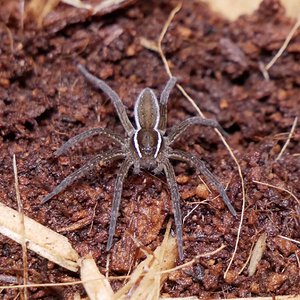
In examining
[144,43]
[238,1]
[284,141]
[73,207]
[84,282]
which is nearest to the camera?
[84,282]

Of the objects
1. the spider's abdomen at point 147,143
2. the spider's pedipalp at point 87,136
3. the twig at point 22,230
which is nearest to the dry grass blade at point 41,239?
the twig at point 22,230

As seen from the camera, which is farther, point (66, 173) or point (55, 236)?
point (66, 173)

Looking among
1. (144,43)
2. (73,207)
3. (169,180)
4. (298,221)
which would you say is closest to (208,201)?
(169,180)

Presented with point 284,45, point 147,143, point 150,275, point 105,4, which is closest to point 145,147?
point 147,143

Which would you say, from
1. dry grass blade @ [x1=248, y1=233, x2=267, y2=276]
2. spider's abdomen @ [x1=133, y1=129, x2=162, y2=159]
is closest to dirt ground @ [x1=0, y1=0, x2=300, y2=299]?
dry grass blade @ [x1=248, y1=233, x2=267, y2=276]

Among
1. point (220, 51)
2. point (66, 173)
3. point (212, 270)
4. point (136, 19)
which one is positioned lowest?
point (212, 270)

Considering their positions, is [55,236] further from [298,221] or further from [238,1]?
[238,1]
